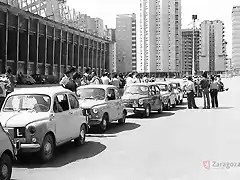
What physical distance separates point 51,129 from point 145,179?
2374 mm

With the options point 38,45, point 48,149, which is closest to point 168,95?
point 48,149

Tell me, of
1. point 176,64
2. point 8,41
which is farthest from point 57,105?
point 176,64

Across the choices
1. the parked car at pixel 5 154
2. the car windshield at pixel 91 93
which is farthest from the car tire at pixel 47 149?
the car windshield at pixel 91 93

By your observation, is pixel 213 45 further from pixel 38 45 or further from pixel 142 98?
pixel 142 98

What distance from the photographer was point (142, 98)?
51.0 feet

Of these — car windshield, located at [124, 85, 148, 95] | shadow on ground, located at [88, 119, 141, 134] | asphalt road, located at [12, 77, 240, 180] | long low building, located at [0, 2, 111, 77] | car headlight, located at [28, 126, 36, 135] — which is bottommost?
asphalt road, located at [12, 77, 240, 180]

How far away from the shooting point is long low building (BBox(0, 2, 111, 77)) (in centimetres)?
4541

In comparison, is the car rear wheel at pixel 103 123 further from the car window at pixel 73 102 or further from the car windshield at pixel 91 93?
the car window at pixel 73 102

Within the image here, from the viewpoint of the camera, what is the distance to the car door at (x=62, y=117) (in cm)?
778

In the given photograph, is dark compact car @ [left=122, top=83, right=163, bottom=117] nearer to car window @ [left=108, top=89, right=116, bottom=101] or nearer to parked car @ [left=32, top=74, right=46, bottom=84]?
car window @ [left=108, top=89, right=116, bottom=101]

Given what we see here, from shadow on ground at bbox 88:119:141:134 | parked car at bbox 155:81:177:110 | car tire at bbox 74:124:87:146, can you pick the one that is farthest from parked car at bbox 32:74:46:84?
car tire at bbox 74:124:87:146

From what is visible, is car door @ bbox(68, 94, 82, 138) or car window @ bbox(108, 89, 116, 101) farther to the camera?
car window @ bbox(108, 89, 116, 101)

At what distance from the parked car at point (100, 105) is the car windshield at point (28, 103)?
3.07m

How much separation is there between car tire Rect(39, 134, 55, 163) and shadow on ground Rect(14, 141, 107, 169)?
0.12m
